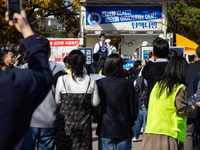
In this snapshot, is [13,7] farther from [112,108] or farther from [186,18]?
[186,18]

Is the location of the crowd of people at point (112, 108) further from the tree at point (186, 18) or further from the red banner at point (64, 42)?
the tree at point (186, 18)

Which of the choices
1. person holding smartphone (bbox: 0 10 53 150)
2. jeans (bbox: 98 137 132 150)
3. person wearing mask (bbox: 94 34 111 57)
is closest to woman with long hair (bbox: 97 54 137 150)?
jeans (bbox: 98 137 132 150)

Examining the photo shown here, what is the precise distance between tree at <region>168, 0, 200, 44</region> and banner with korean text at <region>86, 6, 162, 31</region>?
1012cm

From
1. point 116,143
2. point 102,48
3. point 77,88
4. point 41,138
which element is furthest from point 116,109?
point 102,48

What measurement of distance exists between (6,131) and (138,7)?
16156mm

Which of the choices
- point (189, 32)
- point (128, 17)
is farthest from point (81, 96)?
point (189, 32)

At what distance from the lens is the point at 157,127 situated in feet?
11.5

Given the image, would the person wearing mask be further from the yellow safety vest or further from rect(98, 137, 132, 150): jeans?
the yellow safety vest

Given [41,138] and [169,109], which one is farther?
[41,138]

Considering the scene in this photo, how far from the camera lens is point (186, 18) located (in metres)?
26.8

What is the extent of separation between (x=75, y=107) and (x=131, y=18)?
13891mm

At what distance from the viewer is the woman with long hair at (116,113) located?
12.5 feet

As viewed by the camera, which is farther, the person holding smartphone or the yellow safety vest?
the yellow safety vest

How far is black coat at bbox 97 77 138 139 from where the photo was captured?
3.81 meters
